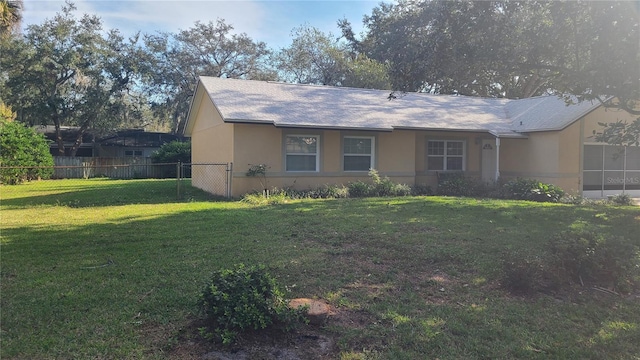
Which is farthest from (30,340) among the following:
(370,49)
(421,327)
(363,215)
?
(370,49)

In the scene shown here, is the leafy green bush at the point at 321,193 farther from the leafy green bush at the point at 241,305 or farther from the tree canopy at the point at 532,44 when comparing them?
the leafy green bush at the point at 241,305

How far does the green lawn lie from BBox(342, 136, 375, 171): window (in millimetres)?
6349

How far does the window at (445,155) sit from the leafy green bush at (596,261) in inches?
484

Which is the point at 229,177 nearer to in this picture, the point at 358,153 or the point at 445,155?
the point at 358,153

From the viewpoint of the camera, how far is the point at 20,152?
73.5ft

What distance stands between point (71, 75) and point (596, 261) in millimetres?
36081

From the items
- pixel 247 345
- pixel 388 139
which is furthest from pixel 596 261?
pixel 388 139

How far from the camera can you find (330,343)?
3.71 m

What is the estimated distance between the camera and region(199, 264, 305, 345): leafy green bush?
3.64 metres

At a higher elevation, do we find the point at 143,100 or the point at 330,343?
the point at 143,100

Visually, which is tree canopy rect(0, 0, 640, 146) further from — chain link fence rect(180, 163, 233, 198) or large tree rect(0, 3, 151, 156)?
chain link fence rect(180, 163, 233, 198)

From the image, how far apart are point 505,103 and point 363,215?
589 inches

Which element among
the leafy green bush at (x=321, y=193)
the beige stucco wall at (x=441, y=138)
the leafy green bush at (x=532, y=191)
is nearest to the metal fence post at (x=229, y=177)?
the leafy green bush at (x=321, y=193)

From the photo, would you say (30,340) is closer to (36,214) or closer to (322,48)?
(36,214)
